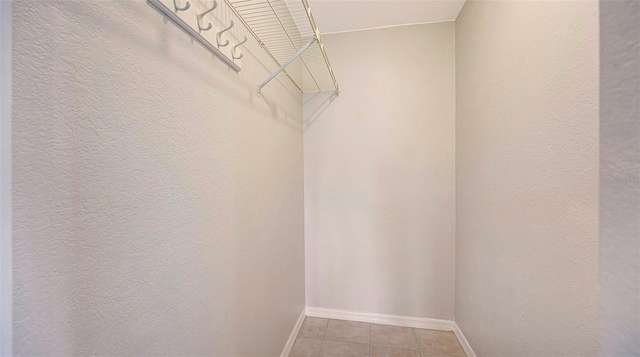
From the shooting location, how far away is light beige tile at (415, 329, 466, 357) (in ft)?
4.62

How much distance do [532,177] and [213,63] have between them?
4.10 feet

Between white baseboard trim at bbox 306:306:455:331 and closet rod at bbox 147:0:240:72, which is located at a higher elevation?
closet rod at bbox 147:0:240:72

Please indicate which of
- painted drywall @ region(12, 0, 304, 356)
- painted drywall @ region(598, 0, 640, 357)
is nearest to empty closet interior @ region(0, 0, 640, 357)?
painted drywall @ region(12, 0, 304, 356)

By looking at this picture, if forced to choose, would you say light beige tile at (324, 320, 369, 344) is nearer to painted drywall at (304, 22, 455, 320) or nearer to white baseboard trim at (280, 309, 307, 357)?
painted drywall at (304, 22, 455, 320)

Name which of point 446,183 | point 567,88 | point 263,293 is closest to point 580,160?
point 567,88

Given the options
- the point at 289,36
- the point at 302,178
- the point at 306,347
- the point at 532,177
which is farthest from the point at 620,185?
the point at 306,347

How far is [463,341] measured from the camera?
4.71 feet

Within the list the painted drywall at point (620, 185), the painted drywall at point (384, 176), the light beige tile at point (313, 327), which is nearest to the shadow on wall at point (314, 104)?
the painted drywall at point (384, 176)

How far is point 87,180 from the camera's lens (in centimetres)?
38

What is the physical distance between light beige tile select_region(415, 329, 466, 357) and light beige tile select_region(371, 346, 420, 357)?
0.27ft

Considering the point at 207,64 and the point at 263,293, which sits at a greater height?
the point at 207,64

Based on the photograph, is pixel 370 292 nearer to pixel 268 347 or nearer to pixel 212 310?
pixel 268 347

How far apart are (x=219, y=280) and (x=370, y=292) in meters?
1.34

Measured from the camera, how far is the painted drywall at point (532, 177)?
0.63 meters
